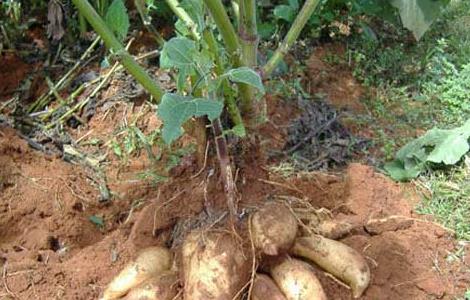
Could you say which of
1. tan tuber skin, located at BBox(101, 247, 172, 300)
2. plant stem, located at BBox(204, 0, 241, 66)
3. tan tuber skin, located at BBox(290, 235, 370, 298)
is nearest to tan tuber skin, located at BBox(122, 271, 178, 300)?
tan tuber skin, located at BBox(101, 247, 172, 300)

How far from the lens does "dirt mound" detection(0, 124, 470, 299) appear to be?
1758 mm

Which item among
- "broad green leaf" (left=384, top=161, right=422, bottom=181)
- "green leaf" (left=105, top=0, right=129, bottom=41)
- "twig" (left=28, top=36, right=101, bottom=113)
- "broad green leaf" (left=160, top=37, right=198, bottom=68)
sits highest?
"green leaf" (left=105, top=0, right=129, bottom=41)

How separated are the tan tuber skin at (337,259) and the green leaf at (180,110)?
492mm

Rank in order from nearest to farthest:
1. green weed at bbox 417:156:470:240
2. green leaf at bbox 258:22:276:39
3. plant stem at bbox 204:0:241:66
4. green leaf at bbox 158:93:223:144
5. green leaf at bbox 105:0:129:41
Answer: green leaf at bbox 158:93:223:144, plant stem at bbox 204:0:241:66, green leaf at bbox 105:0:129:41, green weed at bbox 417:156:470:240, green leaf at bbox 258:22:276:39

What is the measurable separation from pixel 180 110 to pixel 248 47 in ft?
1.25

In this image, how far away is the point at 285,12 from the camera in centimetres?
259

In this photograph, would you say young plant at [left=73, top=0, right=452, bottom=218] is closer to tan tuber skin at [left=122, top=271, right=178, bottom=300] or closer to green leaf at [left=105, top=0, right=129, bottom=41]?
green leaf at [left=105, top=0, right=129, bottom=41]

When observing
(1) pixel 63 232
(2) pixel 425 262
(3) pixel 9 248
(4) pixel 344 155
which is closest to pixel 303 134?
(4) pixel 344 155

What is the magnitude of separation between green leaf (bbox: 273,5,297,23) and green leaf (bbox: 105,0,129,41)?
3.16 ft

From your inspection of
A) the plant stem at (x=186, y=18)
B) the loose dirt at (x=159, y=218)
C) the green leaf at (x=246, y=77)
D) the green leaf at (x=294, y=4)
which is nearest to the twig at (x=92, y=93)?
the loose dirt at (x=159, y=218)

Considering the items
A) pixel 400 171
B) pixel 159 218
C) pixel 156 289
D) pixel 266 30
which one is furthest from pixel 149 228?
pixel 266 30

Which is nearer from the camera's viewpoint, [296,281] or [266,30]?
[296,281]

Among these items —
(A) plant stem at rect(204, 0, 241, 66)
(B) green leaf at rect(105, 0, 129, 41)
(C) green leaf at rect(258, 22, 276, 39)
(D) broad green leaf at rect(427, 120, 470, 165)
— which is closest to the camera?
(A) plant stem at rect(204, 0, 241, 66)

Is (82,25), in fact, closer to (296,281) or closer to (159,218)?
(159,218)
